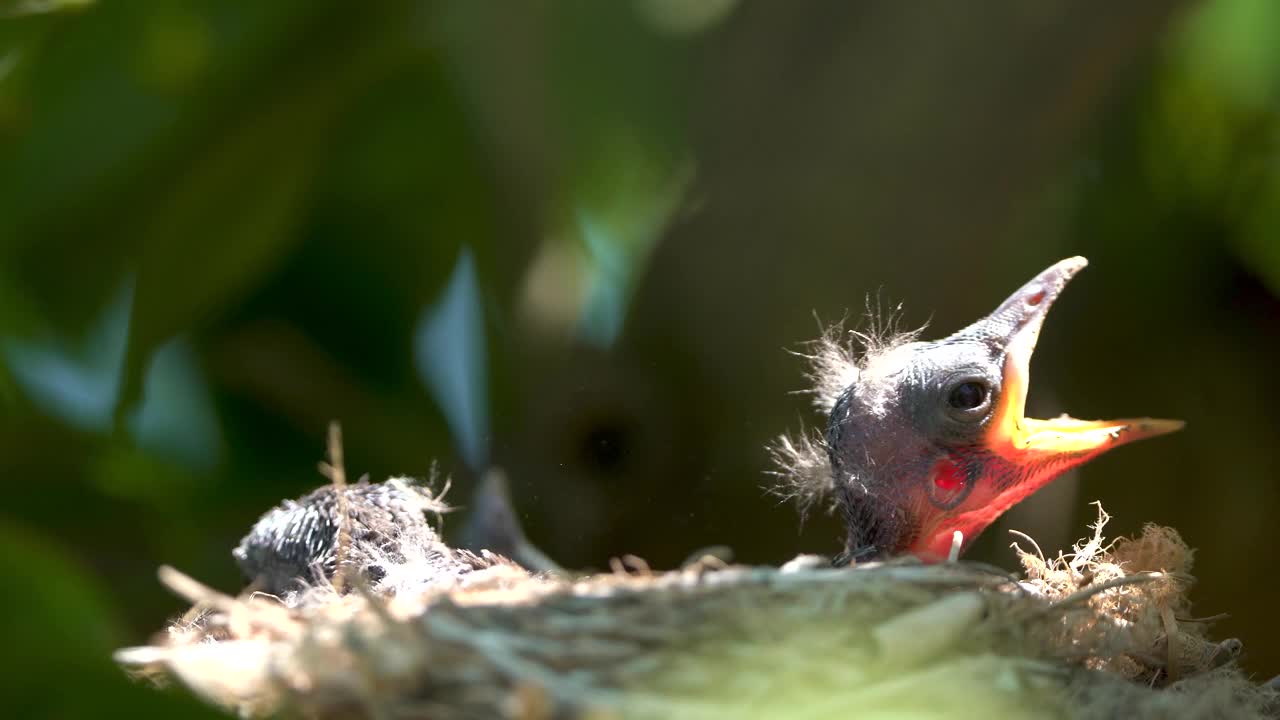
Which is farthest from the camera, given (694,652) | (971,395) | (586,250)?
(586,250)

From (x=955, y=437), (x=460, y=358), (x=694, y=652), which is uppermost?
(x=460, y=358)

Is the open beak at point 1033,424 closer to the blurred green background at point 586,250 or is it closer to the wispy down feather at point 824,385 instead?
the wispy down feather at point 824,385

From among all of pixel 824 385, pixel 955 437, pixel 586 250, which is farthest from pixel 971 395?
pixel 586 250

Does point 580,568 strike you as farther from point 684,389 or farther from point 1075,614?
point 1075,614

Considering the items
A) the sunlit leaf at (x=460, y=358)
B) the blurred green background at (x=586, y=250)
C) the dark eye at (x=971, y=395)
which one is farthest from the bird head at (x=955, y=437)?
the sunlit leaf at (x=460, y=358)

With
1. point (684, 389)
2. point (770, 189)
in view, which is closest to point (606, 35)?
point (770, 189)

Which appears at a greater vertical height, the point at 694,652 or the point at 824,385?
the point at 824,385

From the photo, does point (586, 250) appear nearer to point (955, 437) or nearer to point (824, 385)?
point (824, 385)

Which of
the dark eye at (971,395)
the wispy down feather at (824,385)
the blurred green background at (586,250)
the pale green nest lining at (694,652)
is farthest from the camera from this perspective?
the wispy down feather at (824,385)
